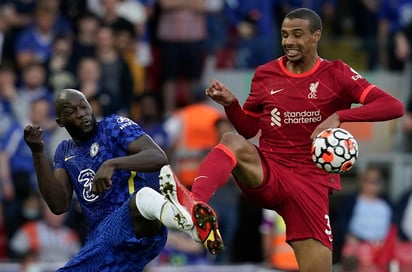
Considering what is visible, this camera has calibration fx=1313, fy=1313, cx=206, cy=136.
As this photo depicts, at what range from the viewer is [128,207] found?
9828 mm

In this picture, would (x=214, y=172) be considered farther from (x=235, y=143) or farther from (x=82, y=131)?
(x=82, y=131)

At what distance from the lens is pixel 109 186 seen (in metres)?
9.62

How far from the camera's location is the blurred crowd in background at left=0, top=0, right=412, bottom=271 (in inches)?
621

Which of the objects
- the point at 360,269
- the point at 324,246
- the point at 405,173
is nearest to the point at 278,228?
the point at 360,269

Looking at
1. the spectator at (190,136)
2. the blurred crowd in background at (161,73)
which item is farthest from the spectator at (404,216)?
the spectator at (190,136)

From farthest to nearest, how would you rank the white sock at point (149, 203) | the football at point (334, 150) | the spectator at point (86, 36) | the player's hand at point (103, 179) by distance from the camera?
the spectator at point (86, 36) < the football at point (334, 150) < the white sock at point (149, 203) < the player's hand at point (103, 179)

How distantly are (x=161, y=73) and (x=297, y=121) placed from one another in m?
7.79

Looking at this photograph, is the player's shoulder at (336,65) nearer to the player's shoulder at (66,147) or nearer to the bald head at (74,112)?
the bald head at (74,112)

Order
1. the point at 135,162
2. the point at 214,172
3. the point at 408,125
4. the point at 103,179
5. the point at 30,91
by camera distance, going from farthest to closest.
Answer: the point at 408,125
the point at 30,91
the point at 214,172
the point at 135,162
the point at 103,179

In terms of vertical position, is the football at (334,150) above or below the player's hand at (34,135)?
below

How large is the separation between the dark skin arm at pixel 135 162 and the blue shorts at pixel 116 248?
38cm

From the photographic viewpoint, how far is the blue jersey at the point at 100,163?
33.2 ft

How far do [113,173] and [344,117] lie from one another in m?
1.81

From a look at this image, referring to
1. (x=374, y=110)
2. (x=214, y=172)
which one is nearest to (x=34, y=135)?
(x=214, y=172)
